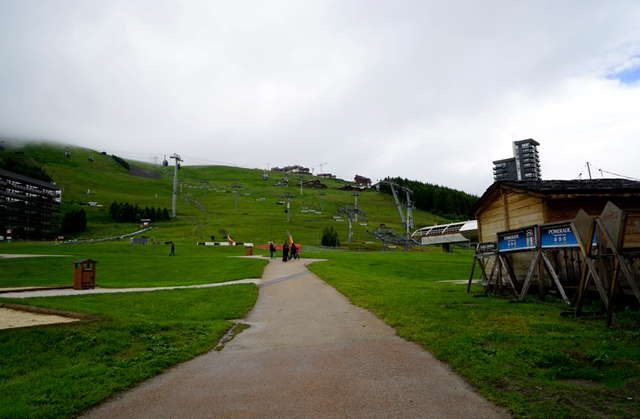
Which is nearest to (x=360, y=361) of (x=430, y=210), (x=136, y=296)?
(x=136, y=296)

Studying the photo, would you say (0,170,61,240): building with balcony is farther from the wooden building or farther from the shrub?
the wooden building

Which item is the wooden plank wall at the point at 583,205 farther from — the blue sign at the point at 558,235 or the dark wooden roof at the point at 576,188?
the blue sign at the point at 558,235

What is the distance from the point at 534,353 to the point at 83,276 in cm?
2342

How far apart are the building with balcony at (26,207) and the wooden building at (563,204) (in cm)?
11952

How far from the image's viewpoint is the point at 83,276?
71.8 ft

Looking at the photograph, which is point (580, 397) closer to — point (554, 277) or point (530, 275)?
point (554, 277)

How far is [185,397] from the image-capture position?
6164mm

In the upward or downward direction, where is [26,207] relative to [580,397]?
upward

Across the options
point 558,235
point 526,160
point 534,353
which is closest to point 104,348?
point 534,353

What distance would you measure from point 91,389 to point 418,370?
5818mm

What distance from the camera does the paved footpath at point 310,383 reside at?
5.44m

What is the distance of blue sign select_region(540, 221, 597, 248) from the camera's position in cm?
1158

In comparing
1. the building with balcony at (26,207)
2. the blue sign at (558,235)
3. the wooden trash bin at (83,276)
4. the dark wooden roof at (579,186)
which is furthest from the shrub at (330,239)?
the building with balcony at (26,207)

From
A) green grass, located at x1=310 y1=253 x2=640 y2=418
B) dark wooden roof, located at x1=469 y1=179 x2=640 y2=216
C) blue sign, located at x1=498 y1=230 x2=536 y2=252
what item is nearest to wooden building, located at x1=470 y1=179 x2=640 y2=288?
dark wooden roof, located at x1=469 y1=179 x2=640 y2=216
